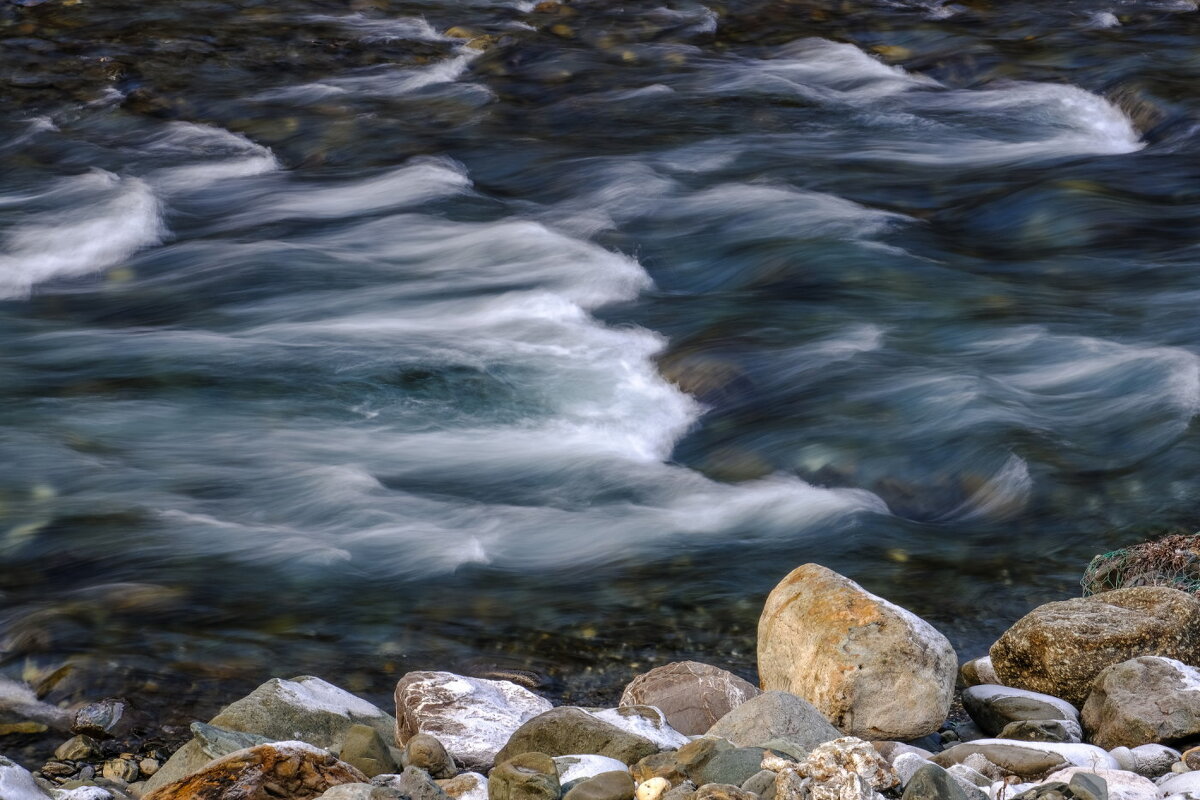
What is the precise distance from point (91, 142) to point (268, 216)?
91.9 inches

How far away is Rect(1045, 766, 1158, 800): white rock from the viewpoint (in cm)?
388

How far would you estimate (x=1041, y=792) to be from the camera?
3650 millimetres

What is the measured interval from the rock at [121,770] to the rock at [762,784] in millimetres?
2189

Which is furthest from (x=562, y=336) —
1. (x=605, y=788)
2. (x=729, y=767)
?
(x=605, y=788)

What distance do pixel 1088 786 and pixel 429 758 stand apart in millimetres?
1781

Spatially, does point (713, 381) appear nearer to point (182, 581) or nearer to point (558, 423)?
point (558, 423)

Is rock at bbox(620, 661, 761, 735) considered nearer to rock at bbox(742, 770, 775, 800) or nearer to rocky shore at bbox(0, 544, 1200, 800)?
rocky shore at bbox(0, 544, 1200, 800)

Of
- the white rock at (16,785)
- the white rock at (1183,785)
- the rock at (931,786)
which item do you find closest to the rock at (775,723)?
the rock at (931,786)

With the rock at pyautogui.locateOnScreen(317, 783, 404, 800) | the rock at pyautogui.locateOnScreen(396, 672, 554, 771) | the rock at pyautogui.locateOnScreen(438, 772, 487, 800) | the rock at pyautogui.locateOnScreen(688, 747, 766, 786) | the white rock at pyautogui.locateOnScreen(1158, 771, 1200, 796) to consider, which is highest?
the rock at pyautogui.locateOnScreen(317, 783, 404, 800)

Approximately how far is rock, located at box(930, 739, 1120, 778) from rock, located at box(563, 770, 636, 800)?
0.96 meters

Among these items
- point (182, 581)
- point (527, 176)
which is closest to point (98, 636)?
point (182, 581)

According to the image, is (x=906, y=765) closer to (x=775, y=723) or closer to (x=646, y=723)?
(x=775, y=723)

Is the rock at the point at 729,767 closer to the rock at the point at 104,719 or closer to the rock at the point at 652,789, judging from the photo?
the rock at the point at 652,789

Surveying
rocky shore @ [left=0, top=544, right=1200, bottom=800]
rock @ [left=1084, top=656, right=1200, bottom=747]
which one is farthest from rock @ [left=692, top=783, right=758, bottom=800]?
rock @ [left=1084, top=656, right=1200, bottom=747]
